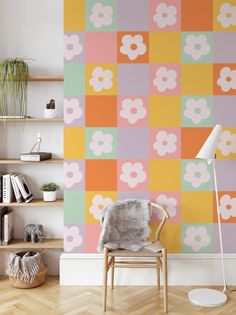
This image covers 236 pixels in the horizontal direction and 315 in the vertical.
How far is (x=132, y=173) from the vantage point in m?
3.34

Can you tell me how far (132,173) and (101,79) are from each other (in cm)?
80

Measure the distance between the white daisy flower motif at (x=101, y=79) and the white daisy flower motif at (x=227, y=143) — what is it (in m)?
1.00

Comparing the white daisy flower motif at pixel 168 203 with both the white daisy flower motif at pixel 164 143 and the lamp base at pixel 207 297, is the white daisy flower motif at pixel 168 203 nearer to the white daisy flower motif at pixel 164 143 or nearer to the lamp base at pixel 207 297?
the white daisy flower motif at pixel 164 143

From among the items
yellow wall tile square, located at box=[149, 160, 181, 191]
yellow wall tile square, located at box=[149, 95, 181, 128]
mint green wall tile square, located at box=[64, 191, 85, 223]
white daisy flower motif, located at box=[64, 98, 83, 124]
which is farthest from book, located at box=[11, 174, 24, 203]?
yellow wall tile square, located at box=[149, 95, 181, 128]

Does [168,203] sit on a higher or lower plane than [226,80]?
lower

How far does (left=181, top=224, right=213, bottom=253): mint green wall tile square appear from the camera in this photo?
3.36 metres

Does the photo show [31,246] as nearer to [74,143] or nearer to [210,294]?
[74,143]

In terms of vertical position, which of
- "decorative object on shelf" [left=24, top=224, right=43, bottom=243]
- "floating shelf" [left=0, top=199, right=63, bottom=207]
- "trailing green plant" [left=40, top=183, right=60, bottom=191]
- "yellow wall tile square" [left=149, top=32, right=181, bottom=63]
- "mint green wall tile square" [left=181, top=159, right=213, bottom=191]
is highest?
"yellow wall tile square" [left=149, top=32, right=181, bottom=63]

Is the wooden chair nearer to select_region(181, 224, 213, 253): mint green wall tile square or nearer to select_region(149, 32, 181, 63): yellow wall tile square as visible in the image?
select_region(181, 224, 213, 253): mint green wall tile square

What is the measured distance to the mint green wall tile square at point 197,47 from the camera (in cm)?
330

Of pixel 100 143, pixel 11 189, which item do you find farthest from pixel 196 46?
pixel 11 189

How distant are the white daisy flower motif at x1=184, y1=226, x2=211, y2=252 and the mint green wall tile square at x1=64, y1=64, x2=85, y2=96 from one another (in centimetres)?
143

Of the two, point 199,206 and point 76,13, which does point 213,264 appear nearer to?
point 199,206

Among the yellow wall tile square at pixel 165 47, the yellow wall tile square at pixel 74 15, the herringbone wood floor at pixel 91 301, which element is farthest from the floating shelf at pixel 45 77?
the herringbone wood floor at pixel 91 301
